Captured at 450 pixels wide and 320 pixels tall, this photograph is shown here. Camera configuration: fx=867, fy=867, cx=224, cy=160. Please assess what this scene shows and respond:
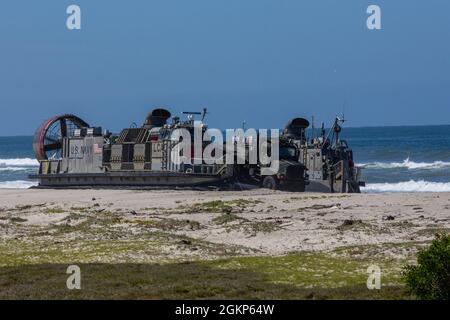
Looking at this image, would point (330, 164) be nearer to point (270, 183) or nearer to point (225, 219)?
point (270, 183)

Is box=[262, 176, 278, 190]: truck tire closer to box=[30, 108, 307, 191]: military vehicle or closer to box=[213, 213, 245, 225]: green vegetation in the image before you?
box=[30, 108, 307, 191]: military vehicle

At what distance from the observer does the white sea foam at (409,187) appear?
184 ft

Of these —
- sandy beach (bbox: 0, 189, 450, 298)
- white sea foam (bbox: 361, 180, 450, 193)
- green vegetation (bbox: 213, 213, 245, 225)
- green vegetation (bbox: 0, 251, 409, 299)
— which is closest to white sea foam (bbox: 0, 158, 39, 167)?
white sea foam (bbox: 361, 180, 450, 193)

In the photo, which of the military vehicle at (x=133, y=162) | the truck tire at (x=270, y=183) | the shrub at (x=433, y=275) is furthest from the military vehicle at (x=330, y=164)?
the shrub at (x=433, y=275)

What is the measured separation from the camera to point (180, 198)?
124 ft

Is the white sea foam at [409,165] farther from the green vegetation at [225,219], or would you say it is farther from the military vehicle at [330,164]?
the green vegetation at [225,219]

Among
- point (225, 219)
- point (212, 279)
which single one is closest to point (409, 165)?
point (225, 219)

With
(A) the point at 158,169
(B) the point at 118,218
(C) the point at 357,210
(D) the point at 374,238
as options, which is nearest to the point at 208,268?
(D) the point at 374,238

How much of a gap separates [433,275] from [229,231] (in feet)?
39.9

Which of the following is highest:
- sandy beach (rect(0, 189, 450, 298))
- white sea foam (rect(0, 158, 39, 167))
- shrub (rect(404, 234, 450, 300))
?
shrub (rect(404, 234, 450, 300))

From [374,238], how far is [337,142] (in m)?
23.4

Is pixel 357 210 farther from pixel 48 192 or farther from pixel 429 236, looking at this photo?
pixel 48 192

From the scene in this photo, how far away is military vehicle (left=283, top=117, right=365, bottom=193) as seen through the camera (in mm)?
43750

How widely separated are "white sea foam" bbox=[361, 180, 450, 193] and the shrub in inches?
1701
